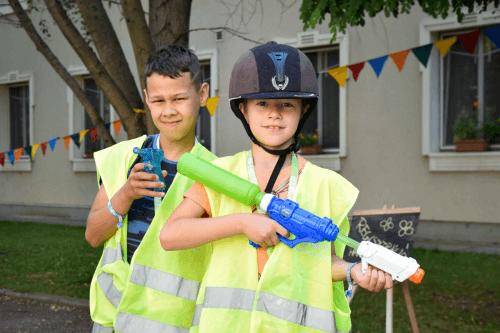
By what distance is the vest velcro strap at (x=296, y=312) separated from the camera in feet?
6.12

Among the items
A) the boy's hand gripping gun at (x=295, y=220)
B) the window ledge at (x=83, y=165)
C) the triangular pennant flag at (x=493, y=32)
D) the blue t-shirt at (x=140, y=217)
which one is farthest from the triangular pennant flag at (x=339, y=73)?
the window ledge at (x=83, y=165)

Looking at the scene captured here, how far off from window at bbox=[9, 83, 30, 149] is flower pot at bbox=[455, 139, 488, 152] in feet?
33.6

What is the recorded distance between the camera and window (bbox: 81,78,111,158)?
13586 mm

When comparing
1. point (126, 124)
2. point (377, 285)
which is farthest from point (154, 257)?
point (126, 124)

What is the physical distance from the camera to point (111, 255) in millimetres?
2354

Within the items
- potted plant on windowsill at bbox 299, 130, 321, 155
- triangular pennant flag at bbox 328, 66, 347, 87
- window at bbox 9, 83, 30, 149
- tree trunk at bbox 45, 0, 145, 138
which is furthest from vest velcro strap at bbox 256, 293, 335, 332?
window at bbox 9, 83, 30, 149

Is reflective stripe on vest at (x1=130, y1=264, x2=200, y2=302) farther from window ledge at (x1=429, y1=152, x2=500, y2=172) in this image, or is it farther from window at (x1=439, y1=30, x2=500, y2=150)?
window at (x1=439, y1=30, x2=500, y2=150)

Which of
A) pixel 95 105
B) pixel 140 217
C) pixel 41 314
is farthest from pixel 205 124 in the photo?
pixel 140 217

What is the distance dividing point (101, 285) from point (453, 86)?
811cm

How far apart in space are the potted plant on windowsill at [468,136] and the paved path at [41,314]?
219 inches

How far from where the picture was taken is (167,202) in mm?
2211

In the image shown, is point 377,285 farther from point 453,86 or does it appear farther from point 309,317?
point 453,86

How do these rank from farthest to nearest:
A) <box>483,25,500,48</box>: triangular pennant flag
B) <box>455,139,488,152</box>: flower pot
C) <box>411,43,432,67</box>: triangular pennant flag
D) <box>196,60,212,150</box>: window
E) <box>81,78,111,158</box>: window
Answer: <box>81,78,111,158</box>: window
<box>196,60,212,150</box>: window
<box>455,139,488,152</box>: flower pot
<box>411,43,432,67</box>: triangular pennant flag
<box>483,25,500,48</box>: triangular pennant flag

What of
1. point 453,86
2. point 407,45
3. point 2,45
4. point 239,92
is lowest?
point 239,92
